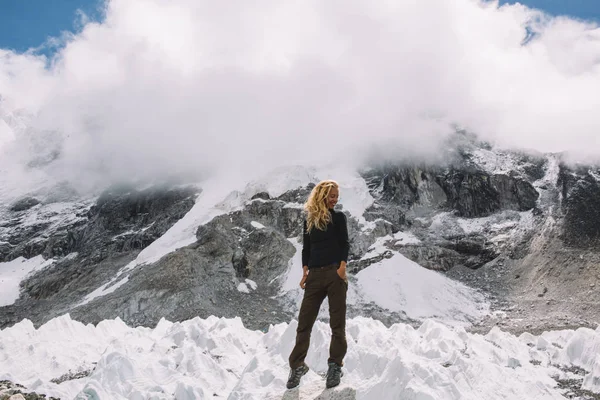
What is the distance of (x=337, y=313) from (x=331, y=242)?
1040 mm

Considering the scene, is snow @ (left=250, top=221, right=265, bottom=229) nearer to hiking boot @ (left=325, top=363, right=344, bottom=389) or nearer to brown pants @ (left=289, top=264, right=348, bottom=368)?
brown pants @ (left=289, top=264, right=348, bottom=368)

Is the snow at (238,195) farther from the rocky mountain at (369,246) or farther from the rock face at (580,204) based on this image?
the rock face at (580,204)

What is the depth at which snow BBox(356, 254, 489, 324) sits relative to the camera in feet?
203

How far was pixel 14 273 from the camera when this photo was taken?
10462 cm

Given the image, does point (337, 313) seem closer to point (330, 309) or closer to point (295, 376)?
point (330, 309)

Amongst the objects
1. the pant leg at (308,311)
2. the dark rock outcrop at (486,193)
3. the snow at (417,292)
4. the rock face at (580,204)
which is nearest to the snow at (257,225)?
the snow at (417,292)

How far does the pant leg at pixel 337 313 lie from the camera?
22.9 ft

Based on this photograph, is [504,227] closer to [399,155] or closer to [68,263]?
[399,155]

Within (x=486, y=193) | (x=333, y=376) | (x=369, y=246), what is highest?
(x=486, y=193)

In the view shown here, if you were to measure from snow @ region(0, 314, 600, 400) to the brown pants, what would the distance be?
0.52 meters

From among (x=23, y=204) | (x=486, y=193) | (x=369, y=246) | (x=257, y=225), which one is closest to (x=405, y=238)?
(x=369, y=246)

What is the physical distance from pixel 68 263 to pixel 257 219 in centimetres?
4156

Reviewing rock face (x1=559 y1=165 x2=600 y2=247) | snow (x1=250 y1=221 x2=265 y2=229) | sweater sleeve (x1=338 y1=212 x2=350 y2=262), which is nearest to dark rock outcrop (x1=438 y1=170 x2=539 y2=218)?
rock face (x1=559 y1=165 x2=600 y2=247)

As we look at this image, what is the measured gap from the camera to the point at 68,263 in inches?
3824
